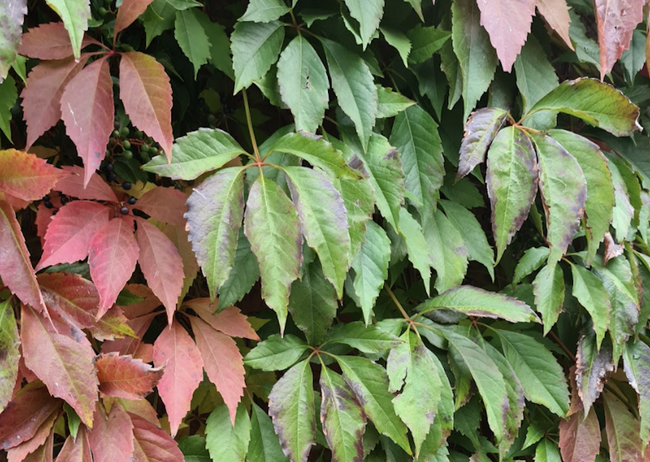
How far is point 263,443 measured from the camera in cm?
71

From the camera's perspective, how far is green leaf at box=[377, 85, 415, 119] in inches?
28.1

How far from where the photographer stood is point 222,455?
673 mm

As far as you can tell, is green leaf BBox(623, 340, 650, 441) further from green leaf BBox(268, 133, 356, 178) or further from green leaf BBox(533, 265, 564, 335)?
green leaf BBox(268, 133, 356, 178)

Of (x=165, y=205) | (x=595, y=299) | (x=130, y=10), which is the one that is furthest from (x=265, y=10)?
(x=595, y=299)

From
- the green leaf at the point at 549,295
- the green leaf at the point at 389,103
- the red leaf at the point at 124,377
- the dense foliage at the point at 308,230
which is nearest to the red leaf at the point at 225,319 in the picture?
the dense foliage at the point at 308,230

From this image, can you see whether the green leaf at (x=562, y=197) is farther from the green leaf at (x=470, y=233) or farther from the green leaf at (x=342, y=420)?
the green leaf at (x=342, y=420)

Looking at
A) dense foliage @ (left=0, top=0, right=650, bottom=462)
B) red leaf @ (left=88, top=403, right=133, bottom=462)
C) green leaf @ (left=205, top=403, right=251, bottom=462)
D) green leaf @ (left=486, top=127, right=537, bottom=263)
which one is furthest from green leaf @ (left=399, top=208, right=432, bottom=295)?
red leaf @ (left=88, top=403, right=133, bottom=462)

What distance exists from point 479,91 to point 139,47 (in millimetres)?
473

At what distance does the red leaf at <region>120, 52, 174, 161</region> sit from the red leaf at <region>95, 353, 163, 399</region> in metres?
0.23

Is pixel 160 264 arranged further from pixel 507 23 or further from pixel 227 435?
pixel 507 23

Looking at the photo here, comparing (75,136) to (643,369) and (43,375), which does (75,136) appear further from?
(643,369)

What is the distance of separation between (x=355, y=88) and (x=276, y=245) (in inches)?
10.0

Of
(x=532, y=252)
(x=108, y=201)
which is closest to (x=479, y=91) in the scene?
(x=532, y=252)

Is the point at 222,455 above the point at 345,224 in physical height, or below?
below
